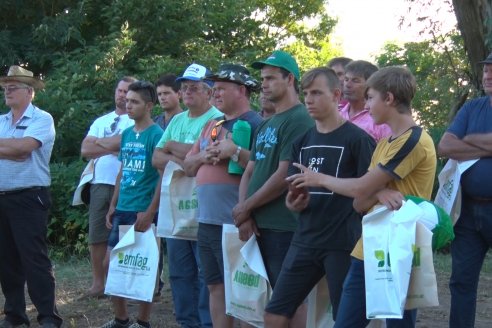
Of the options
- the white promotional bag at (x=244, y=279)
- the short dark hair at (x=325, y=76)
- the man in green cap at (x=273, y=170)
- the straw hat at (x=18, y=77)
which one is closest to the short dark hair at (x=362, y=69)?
the man in green cap at (x=273, y=170)

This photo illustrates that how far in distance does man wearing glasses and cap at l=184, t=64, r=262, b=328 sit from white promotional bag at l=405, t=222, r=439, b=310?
173 cm

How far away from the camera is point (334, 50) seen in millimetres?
30750

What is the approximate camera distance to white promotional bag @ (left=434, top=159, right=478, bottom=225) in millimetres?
5824

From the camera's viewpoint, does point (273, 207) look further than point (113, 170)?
No

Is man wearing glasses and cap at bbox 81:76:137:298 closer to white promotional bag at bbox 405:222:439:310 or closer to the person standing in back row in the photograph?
the person standing in back row

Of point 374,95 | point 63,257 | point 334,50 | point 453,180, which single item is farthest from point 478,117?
point 334,50

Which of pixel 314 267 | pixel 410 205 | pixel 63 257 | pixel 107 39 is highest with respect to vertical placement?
pixel 107 39

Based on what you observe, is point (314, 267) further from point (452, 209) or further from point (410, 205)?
point (452, 209)

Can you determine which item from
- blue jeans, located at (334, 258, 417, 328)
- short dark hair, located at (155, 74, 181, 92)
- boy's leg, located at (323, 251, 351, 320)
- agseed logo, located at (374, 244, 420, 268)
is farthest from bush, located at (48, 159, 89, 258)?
agseed logo, located at (374, 244, 420, 268)

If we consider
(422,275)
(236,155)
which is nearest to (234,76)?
(236,155)

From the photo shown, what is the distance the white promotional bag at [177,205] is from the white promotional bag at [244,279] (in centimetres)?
69

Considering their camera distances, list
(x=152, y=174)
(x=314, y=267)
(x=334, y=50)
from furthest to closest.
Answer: (x=334, y=50), (x=152, y=174), (x=314, y=267)

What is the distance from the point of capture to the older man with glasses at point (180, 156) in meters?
6.73

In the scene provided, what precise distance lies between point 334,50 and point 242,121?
25.1 m
